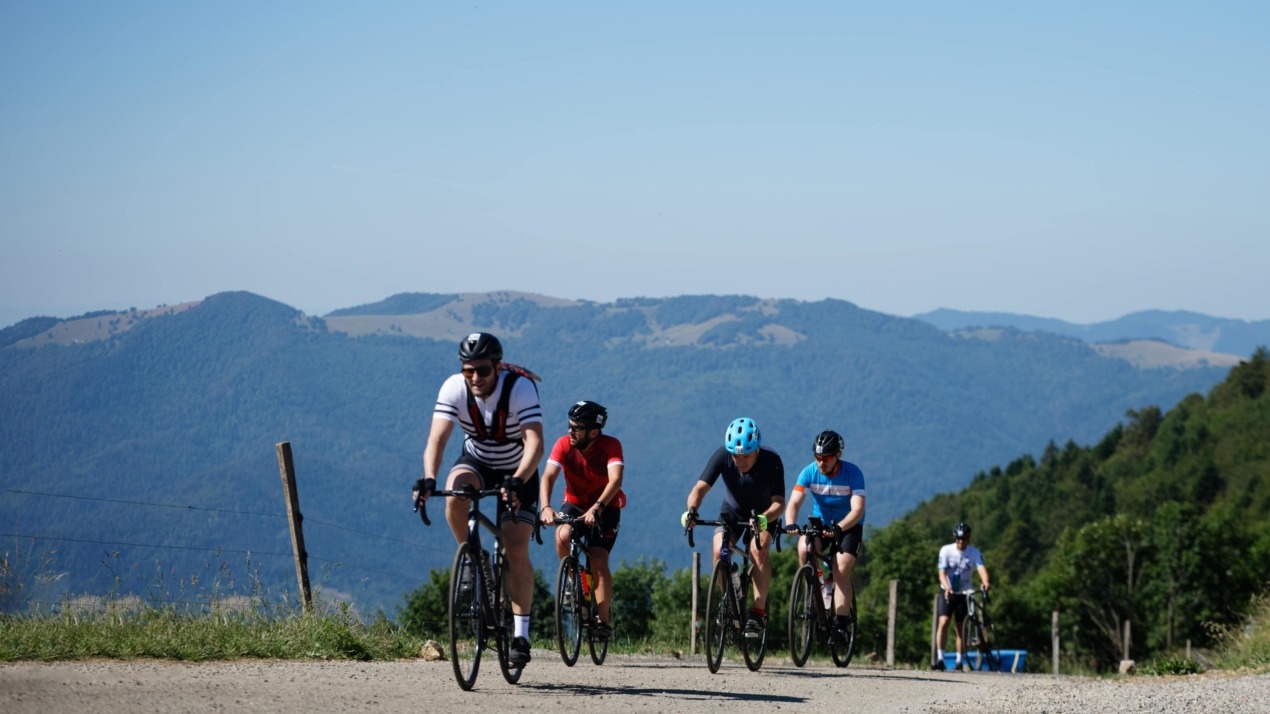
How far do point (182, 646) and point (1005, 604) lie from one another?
84.3m

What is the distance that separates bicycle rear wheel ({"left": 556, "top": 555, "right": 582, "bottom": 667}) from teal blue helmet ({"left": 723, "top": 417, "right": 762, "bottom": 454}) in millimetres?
1648

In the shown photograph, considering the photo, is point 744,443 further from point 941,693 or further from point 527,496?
point 527,496

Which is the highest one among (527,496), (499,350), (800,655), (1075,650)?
(499,350)

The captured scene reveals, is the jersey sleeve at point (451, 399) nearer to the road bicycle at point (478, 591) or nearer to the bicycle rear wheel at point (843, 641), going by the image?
the road bicycle at point (478, 591)

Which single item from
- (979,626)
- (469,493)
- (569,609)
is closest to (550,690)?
(469,493)

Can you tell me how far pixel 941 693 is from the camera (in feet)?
37.8

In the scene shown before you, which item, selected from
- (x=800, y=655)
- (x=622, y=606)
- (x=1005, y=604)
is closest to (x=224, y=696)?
(x=800, y=655)

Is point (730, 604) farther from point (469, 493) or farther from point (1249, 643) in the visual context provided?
point (1249, 643)

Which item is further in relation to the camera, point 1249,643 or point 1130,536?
point 1130,536

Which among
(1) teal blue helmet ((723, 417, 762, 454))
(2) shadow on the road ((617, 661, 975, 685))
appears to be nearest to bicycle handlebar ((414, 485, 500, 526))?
(1) teal blue helmet ((723, 417, 762, 454))

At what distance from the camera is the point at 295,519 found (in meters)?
12.7

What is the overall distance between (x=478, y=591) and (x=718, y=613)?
353cm

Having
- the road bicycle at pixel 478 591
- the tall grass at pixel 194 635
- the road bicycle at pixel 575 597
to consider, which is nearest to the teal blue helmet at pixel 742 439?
the road bicycle at pixel 575 597

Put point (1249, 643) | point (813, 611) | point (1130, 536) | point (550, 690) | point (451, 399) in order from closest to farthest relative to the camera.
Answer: point (451, 399)
point (550, 690)
point (813, 611)
point (1249, 643)
point (1130, 536)
